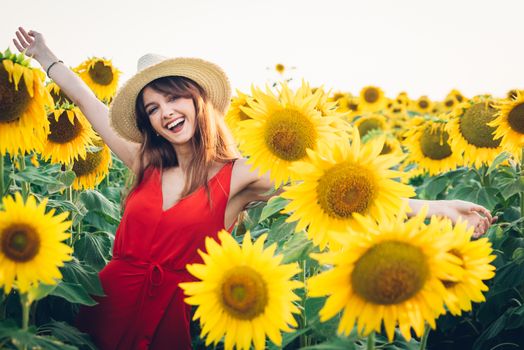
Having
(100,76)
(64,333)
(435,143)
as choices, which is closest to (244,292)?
(64,333)

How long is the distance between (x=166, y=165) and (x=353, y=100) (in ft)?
26.1

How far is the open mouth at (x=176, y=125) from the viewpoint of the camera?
2.94 meters

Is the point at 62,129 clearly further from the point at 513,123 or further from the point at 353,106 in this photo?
the point at 353,106

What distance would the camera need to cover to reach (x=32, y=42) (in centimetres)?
309

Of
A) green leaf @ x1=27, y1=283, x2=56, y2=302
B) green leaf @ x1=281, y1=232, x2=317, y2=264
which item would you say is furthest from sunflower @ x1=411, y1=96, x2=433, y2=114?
green leaf @ x1=27, y1=283, x2=56, y2=302

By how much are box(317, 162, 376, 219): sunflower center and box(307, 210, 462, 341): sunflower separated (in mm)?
236

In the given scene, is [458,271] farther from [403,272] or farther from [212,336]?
[212,336]

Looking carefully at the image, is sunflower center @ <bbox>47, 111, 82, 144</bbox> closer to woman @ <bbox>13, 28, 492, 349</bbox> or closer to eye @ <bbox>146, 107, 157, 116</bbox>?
woman @ <bbox>13, 28, 492, 349</bbox>

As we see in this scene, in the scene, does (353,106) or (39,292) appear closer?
(39,292)

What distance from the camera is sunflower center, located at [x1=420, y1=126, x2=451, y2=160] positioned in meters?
4.74

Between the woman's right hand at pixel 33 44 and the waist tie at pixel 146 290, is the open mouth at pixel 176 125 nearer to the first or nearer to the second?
the waist tie at pixel 146 290

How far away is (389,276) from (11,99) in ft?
4.81

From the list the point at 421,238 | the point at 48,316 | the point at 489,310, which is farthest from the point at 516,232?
the point at 48,316

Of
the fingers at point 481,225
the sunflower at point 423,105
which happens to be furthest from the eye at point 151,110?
the sunflower at point 423,105
